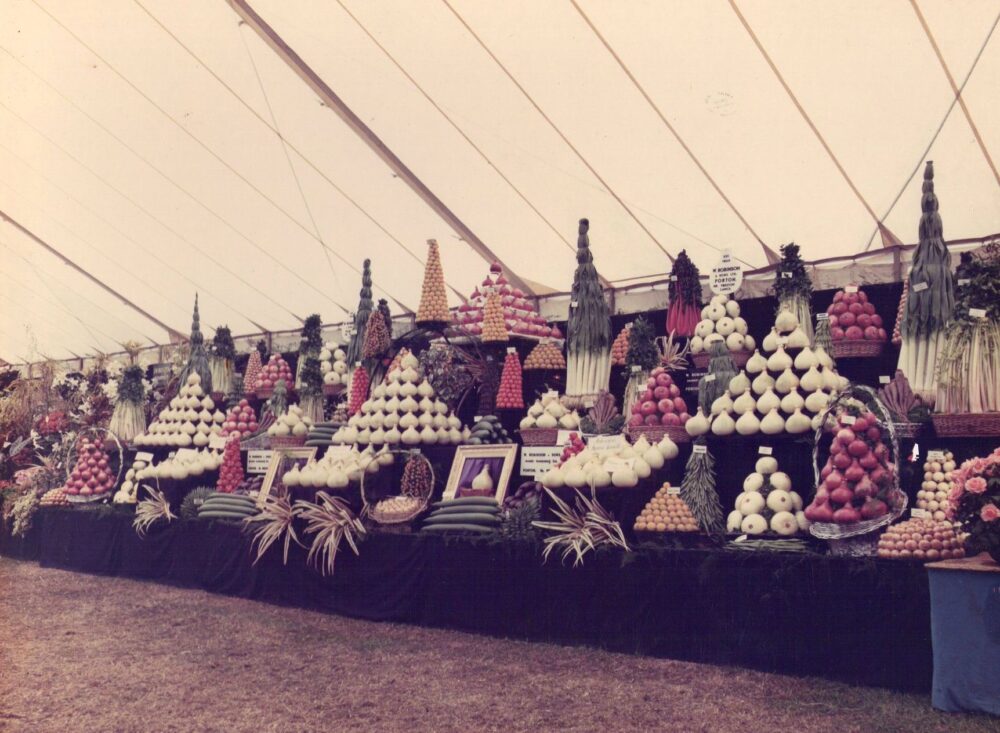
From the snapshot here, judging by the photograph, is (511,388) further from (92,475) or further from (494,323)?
(92,475)

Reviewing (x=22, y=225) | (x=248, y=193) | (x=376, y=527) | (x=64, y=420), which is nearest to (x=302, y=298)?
(x=248, y=193)

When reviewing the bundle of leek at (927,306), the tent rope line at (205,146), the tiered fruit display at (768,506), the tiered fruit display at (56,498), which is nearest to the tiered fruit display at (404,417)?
the tiered fruit display at (768,506)

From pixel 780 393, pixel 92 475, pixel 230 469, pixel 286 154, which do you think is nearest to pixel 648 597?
pixel 780 393

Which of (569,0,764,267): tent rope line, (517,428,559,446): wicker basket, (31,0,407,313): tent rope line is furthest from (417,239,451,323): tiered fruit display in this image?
(31,0,407,313): tent rope line

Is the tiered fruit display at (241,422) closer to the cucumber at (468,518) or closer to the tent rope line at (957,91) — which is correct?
the cucumber at (468,518)

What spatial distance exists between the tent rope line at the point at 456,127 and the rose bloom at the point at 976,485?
4.01 metres

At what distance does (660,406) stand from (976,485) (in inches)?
68.4

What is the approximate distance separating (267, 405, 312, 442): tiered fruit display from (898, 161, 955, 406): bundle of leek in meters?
3.88

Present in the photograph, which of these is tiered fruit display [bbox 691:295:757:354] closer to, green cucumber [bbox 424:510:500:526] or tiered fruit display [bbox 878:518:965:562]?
green cucumber [bbox 424:510:500:526]

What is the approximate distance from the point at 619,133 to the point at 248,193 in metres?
3.76

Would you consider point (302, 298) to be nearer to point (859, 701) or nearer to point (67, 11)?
point (67, 11)

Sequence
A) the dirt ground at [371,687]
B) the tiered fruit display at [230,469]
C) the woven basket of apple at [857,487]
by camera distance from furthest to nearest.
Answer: the tiered fruit display at [230,469], the woven basket of apple at [857,487], the dirt ground at [371,687]

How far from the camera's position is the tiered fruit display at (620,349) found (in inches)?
224

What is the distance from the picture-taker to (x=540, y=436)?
17.4ft
